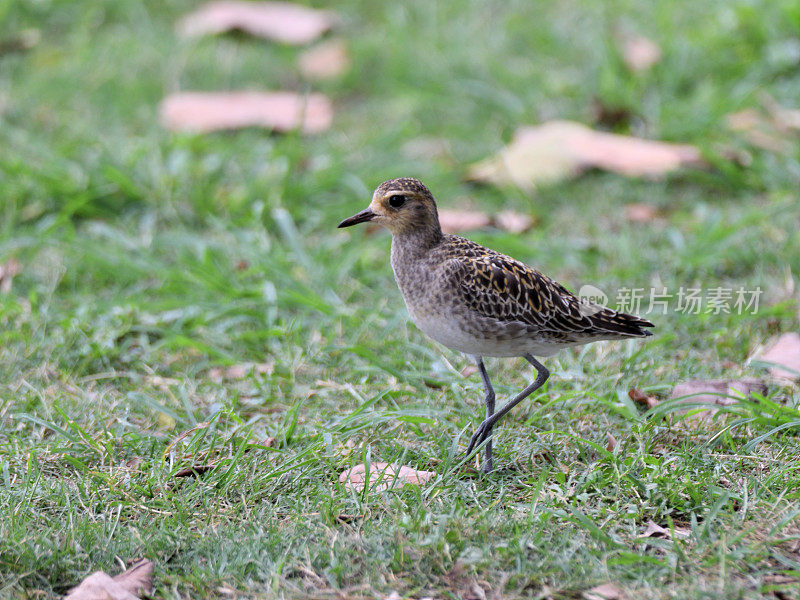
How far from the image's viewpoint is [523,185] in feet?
22.1

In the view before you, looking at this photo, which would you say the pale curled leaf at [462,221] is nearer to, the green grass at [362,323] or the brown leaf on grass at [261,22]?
the green grass at [362,323]

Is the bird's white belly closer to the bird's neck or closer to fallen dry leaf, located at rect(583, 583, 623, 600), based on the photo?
the bird's neck

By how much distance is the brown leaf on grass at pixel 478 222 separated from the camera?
6047mm

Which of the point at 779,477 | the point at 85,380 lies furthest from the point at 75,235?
the point at 779,477

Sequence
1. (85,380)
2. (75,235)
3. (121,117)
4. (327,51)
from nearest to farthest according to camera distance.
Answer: (85,380) < (75,235) < (121,117) < (327,51)

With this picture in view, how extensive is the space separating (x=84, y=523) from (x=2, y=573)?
0.31m

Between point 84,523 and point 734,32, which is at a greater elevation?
point 734,32

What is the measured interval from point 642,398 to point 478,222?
2.07 m

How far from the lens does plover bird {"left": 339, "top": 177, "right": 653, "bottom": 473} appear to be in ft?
12.6

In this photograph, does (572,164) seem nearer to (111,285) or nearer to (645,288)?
(645,288)

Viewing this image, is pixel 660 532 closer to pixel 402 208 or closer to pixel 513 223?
pixel 402 208

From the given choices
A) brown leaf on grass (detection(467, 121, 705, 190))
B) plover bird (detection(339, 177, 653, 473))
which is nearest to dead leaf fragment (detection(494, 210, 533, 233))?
brown leaf on grass (detection(467, 121, 705, 190))

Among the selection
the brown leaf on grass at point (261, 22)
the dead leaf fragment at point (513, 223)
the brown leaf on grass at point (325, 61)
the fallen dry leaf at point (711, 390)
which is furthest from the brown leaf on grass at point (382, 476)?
the brown leaf on grass at point (261, 22)

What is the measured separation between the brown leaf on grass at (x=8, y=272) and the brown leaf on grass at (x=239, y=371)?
1.47 metres
